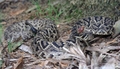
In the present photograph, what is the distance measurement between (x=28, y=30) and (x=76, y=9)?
41.3 inches

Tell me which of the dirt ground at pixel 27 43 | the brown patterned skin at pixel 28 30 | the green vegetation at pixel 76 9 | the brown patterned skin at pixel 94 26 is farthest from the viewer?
the green vegetation at pixel 76 9

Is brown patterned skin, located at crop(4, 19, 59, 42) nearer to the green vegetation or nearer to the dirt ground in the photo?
the dirt ground

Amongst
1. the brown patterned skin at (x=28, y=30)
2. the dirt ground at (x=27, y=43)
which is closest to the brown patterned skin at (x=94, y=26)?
the dirt ground at (x=27, y=43)

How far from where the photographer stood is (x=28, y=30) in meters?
6.05

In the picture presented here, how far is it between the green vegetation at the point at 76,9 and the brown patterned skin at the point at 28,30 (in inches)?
11.3

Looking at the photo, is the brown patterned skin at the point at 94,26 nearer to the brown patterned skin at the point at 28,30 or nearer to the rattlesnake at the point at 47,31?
the rattlesnake at the point at 47,31

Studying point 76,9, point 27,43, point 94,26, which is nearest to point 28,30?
point 27,43

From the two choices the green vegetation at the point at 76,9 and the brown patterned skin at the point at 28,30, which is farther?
the green vegetation at the point at 76,9

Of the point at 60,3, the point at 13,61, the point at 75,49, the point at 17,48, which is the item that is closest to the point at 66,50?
the point at 75,49

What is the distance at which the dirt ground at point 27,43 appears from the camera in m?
4.06

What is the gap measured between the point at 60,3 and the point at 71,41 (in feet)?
7.10

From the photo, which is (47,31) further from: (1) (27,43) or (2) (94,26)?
(2) (94,26)

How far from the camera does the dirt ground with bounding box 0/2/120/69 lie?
406cm

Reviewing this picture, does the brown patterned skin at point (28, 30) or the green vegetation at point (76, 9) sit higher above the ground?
the green vegetation at point (76, 9)
